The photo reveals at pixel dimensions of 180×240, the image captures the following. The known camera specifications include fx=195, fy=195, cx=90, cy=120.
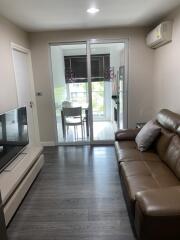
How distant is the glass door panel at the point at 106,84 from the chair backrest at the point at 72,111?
0.33 m

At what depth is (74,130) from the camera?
4789 millimetres

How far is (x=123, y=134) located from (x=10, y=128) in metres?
1.75

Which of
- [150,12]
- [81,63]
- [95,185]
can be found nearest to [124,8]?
[150,12]

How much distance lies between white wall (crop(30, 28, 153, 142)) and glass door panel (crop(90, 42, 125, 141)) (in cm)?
23

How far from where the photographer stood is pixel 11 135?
2.64 meters

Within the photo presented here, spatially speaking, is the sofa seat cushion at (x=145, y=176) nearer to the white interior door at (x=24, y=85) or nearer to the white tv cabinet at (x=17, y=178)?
the white tv cabinet at (x=17, y=178)

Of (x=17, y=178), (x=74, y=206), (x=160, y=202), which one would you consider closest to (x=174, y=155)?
(x=160, y=202)

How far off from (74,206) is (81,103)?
102 inches

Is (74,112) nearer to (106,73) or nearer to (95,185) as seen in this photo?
(106,73)

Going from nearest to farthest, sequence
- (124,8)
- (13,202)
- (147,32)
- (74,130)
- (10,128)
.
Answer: (13,202)
(10,128)
(124,8)
(147,32)
(74,130)

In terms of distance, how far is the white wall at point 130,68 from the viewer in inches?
156

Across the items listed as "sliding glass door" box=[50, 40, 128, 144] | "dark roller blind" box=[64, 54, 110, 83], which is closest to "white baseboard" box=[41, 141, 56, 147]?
"sliding glass door" box=[50, 40, 128, 144]

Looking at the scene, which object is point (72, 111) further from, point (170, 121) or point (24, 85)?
point (170, 121)

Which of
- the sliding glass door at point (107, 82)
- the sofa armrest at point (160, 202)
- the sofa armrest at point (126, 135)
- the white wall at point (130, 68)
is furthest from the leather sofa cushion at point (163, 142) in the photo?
the sliding glass door at point (107, 82)
